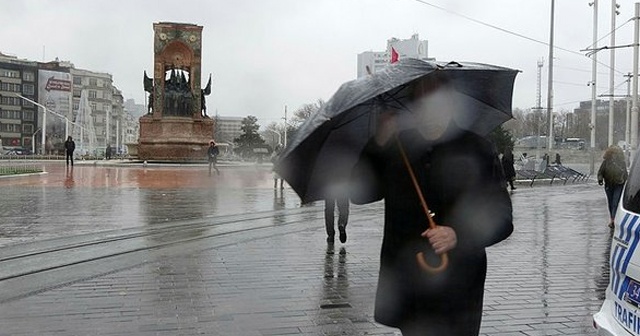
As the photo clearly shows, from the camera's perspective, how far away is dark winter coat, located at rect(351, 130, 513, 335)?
2.90m

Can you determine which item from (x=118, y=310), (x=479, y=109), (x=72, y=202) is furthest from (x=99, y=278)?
(x=72, y=202)

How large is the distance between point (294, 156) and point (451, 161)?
74cm

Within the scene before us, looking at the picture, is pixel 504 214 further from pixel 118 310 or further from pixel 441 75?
pixel 118 310

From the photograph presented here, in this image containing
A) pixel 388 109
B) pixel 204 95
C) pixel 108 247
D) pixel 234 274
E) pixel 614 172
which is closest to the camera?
pixel 388 109

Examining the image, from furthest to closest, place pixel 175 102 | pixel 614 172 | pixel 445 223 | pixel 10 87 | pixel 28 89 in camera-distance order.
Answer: pixel 28 89 → pixel 10 87 → pixel 175 102 → pixel 614 172 → pixel 445 223

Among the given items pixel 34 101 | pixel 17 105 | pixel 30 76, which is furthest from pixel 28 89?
pixel 34 101

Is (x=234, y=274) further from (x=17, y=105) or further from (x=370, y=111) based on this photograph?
(x=17, y=105)

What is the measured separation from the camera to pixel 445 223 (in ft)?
9.60

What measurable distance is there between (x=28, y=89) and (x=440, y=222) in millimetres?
138259

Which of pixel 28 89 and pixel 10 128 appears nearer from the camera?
pixel 10 128

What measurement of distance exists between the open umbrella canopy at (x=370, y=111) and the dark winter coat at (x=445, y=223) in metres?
0.16

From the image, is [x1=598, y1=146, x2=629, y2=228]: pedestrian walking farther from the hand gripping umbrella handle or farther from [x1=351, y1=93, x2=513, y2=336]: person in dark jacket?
the hand gripping umbrella handle

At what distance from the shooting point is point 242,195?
796 inches

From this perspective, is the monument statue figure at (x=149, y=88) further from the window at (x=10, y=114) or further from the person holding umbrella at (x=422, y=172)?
the window at (x=10, y=114)
